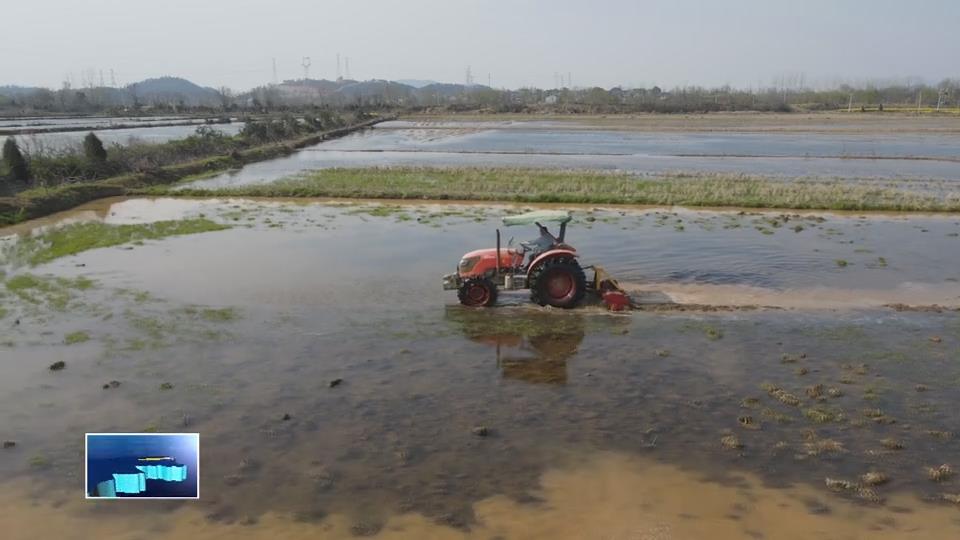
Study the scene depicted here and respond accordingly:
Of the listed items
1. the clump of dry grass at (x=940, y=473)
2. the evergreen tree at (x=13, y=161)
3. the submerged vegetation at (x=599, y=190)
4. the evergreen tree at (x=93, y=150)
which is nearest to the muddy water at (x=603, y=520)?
the clump of dry grass at (x=940, y=473)

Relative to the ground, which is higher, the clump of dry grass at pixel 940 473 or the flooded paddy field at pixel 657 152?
the flooded paddy field at pixel 657 152

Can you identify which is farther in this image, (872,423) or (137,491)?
(872,423)

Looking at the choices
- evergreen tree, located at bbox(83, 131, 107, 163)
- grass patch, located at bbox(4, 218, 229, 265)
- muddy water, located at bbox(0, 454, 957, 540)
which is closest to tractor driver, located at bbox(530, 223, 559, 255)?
muddy water, located at bbox(0, 454, 957, 540)

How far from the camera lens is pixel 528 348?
9945mm

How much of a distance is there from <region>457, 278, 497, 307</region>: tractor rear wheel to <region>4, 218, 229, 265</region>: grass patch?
9.63 metres

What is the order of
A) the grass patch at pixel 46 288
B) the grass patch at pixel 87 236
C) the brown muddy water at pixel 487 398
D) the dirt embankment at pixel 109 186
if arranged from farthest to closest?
the dirt embankment at pixel 109 186 < the grass patch at pixel 87 236 < the grass patch at pixel 46 288 < the brown muddy water at pixel 487 398

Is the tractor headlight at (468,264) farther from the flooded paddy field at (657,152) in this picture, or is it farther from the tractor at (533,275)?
the flooded paddy field at (657,152)

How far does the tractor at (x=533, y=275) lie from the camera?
11.3 m

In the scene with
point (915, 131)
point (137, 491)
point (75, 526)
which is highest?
point (915, 131)

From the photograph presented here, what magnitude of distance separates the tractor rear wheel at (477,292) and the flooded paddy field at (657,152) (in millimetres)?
19762

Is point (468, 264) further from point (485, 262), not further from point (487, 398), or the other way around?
point (487, 398)

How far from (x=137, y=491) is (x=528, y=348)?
5917mm

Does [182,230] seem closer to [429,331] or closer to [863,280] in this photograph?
[429,331]

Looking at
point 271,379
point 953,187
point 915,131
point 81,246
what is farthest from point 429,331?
point 915,131
